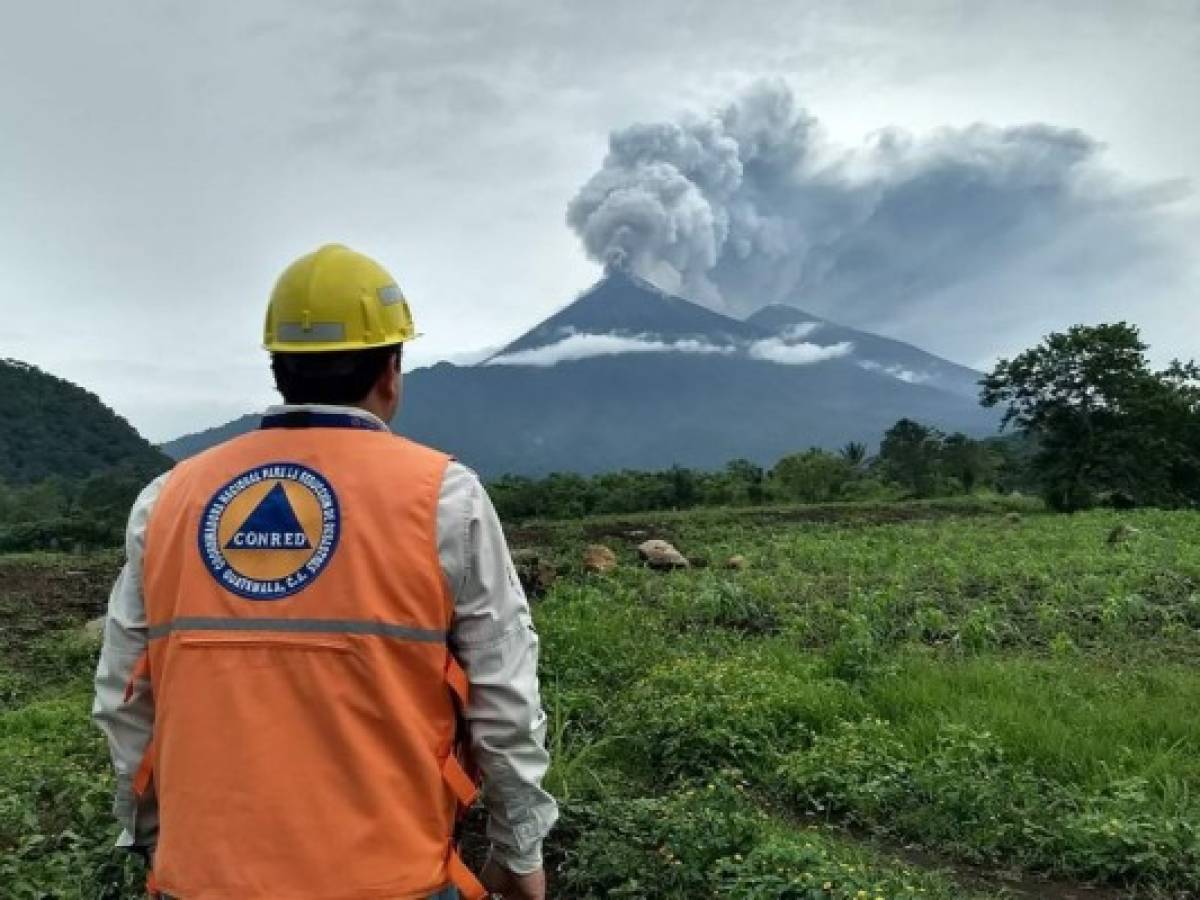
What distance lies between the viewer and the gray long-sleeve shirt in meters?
1.75

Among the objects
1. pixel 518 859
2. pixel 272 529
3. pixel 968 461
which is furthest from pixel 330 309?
pixel 968 461

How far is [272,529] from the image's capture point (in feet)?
5.66

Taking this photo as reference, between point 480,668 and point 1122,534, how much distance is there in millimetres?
14789

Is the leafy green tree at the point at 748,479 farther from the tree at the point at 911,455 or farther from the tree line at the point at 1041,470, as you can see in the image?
the tree at the point at 911,455

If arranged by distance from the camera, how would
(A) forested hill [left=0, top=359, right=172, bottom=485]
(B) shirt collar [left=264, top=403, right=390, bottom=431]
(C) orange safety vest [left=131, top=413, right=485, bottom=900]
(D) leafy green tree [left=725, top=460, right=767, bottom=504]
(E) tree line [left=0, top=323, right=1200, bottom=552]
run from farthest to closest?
(A) forested hill [left=0, top=359, right=172, bottom=485], (D) leafy green tree [left=725, top=460, right=767, bottom=504], (E) tree line [left=0, top=323, right=1200, bottom=552], (B) shirt collar [left=264, top=403, right=390, bottom=431], (C) orange safety vest [left=131, top=413, right=485, bottom=900]

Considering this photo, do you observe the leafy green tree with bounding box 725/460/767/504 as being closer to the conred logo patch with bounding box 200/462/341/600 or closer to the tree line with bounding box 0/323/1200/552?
the tree line with bounding box 0/323/1200/552

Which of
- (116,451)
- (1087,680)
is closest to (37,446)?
(116,451)

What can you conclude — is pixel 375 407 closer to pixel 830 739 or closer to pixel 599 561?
pixel 830 739

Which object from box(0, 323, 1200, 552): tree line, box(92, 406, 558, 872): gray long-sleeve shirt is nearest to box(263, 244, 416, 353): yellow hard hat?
box(92, 406, 558, 872): gray long-sleeve shirt

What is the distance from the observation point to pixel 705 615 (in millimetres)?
8953

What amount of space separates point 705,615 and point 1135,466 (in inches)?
961

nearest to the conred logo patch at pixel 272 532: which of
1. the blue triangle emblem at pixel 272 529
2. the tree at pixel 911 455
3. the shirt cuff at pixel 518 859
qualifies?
the blue triangle emblem at pixel 272 529

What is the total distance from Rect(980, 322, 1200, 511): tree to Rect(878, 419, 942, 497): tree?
3.35 m

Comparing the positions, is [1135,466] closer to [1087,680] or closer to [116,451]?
[1087,680]
